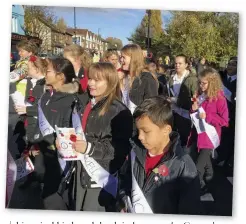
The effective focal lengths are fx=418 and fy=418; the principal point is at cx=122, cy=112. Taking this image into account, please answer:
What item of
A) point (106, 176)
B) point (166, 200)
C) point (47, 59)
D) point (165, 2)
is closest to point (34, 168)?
point (106, 176)

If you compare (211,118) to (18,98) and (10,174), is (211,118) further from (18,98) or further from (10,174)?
(10,174)

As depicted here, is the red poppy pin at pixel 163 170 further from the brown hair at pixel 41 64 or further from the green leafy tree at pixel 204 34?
the brown hair at pixel 41 64

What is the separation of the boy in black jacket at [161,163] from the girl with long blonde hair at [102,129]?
8.1 inches

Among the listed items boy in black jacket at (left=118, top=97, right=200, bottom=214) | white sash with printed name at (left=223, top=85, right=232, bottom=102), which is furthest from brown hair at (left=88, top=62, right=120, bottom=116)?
white sash with printed name at (left=223, top=85, right=232, bottom=102)

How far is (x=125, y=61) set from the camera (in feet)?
13.1

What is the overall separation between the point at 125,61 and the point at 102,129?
72 cm

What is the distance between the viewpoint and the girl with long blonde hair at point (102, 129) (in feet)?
12.1

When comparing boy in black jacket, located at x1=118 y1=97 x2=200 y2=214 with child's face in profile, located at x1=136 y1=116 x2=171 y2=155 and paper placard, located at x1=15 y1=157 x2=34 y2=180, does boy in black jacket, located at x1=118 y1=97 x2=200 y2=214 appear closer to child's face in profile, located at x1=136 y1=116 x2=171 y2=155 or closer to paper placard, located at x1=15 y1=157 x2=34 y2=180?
child's face in profile, located at x1=136 y1=116 x2=171 y2=155

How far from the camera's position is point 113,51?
3953mm

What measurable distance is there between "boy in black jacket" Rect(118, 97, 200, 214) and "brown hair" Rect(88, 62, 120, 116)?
373mm

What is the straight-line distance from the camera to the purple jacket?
3980 millimetres

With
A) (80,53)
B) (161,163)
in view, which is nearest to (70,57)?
(80,53)

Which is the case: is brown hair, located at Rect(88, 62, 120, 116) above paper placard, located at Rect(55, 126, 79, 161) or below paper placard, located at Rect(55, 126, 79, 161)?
above

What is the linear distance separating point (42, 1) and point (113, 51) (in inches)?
31.4
